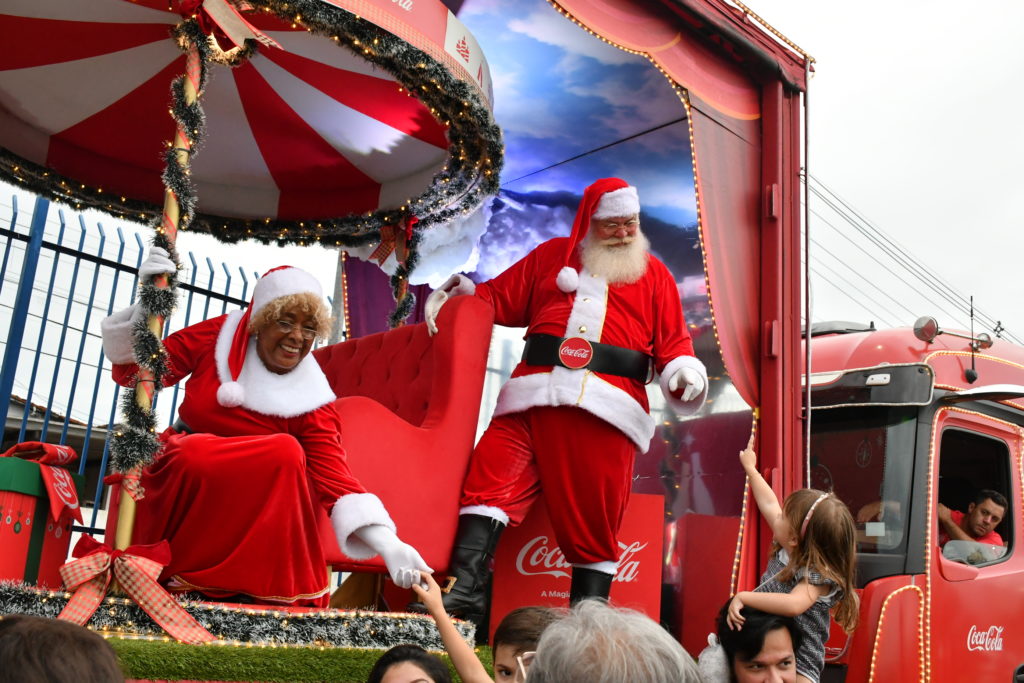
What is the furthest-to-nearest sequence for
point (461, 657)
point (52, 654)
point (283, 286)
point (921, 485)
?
point (921, 485) → point (283, 286) → point (461, 657) → point (52, 654)

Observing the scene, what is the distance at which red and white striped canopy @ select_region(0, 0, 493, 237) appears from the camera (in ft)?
13.6

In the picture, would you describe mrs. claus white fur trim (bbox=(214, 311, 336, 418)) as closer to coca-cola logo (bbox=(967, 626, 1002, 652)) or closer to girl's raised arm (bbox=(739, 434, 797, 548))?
girl's raised arm (bbox=(739, 434, 797, 548))

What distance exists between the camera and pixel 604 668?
1185 millimetres

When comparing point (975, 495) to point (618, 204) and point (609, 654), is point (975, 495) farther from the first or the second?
point (609, 654)

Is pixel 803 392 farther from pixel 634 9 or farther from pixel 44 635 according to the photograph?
pixel 44 635

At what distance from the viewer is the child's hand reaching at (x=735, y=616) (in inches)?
113

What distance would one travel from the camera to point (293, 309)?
127 inches

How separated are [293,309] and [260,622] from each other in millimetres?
1018

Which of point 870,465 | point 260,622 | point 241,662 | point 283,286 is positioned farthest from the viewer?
point 870,465

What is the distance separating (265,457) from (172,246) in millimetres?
791

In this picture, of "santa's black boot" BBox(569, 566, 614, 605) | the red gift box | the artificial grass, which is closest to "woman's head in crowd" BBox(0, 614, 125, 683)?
the artificial grass

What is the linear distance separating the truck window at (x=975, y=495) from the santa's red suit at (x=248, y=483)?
320 cm

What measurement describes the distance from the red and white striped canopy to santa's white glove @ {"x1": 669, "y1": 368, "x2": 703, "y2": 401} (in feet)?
4.66

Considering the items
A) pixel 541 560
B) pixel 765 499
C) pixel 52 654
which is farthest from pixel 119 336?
pixel 765 499
